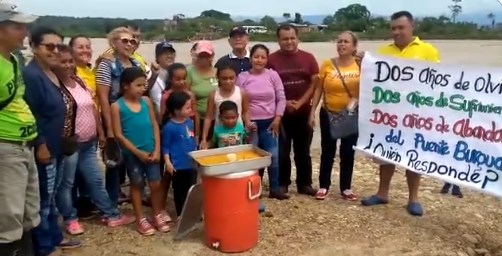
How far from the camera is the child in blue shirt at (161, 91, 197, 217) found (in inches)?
217

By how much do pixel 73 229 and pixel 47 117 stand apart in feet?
4.43

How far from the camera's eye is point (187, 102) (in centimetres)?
554

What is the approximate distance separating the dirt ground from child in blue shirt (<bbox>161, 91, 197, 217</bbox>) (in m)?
0.61

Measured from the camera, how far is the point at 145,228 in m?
5.65

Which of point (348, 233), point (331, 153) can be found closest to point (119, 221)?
point (348, 233)

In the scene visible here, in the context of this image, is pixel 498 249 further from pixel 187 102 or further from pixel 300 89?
pixel 187 102

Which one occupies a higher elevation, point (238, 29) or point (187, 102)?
point (238, 29)

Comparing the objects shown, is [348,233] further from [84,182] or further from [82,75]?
[82,75]

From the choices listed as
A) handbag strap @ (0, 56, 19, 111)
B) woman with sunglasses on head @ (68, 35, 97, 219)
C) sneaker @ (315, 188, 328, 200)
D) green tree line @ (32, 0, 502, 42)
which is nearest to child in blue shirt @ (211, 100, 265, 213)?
woman with sunglasses on head @ (68, 35, 97, 219)

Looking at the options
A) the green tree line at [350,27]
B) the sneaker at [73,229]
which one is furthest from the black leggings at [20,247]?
the green tree line at [350,27]

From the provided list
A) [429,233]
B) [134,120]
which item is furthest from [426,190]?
[134,120]

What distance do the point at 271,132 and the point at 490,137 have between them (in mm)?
1975

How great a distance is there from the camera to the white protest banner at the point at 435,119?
Result: 5.46 metres

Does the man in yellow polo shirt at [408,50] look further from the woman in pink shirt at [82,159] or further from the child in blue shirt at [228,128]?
the woman in pink shirt at [82,159]
